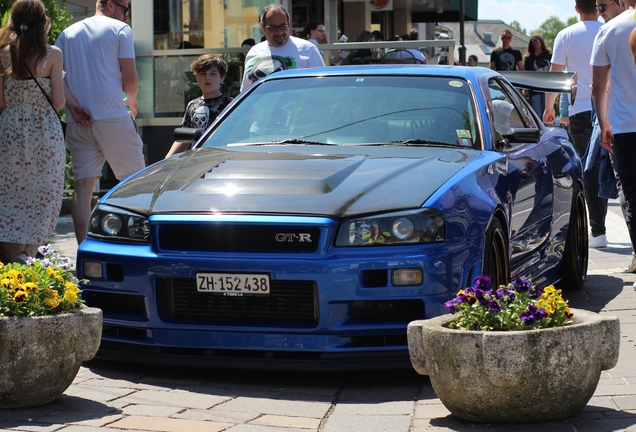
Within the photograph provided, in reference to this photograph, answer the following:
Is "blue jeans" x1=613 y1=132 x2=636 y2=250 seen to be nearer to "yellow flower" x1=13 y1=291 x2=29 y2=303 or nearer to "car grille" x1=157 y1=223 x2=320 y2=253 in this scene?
"car grille" x1=157 y1=223 x2=320 y2=253

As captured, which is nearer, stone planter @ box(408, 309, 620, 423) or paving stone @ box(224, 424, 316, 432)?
stone planter @ box(408, 309, 620, 423)

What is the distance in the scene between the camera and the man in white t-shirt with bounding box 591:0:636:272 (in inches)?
303

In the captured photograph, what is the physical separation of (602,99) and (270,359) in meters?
3.88

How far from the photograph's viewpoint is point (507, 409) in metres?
4.32

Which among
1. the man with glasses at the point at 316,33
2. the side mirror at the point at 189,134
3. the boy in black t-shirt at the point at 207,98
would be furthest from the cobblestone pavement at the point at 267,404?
the man with glasses at the point at 316,33

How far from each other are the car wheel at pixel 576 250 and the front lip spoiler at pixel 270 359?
9.92 feet

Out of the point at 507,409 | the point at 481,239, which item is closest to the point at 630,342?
the point at 481,239

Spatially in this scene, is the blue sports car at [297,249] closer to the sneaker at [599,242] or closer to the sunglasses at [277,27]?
the sunglasses at [277,27]

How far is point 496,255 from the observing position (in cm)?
570

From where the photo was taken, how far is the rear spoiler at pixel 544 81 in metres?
9.85

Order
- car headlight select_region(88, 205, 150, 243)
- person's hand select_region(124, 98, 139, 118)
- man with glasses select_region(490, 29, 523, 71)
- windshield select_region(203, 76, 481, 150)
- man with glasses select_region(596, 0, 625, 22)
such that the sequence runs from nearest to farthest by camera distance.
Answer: car headlight select_region(88, 205, 150, 243) → windshield select_region(203, 76, 481, 150) → person's hand select_region(124, 98, 139, 118) → man with glasses select_region(596, 0, 625, 22) → man with glasses select_region(490, 29, 523, 71)

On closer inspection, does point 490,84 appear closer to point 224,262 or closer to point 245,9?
point 224,262

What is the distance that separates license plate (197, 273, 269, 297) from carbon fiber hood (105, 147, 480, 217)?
0.96 feet

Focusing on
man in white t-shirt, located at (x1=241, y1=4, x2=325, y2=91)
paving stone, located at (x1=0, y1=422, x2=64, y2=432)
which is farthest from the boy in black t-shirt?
paving stone, located at (x1=0, y1=422, x2=64, y2=432)
